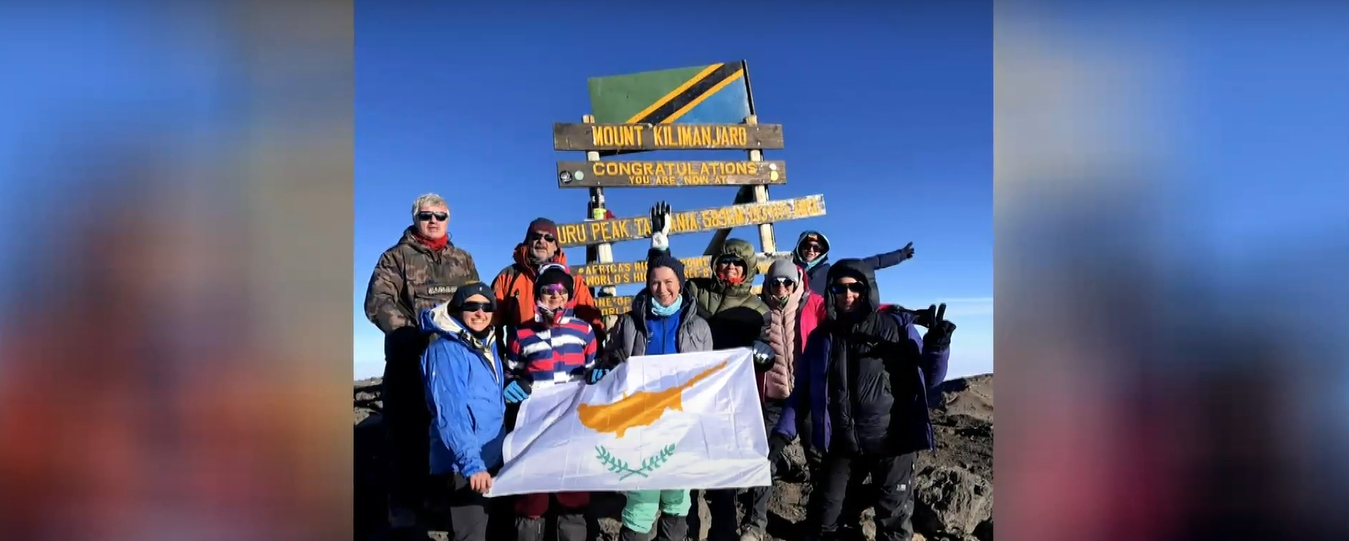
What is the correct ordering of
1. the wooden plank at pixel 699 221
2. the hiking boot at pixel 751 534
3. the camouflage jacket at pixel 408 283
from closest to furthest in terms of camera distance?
the camouflage jacket at pixel 408 283 → the hiking boot at pixel 751 534 → the wooden plank at pixel 699 221

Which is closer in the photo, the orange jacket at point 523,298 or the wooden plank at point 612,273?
the orange jacket at point 523,298

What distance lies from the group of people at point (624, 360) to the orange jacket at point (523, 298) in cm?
1

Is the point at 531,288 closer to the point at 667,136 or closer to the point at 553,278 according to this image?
the point at 553,278

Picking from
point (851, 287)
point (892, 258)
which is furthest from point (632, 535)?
point (892, 258)

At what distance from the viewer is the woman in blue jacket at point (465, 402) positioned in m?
3.67

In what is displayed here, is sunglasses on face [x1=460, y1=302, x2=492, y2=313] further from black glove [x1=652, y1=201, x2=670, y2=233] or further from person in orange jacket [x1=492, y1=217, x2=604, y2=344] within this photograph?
black glove [x1=652, y1=201, x2=670, y2=233]

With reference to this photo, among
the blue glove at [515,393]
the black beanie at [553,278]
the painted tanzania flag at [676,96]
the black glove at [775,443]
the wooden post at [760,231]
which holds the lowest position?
the black glove at [775,443]

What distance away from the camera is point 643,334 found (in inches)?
167

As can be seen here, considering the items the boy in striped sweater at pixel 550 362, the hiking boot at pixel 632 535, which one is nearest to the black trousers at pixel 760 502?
the hiking boot at pixel 632 535

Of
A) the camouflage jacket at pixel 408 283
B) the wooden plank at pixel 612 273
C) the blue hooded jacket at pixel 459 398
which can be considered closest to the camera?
the blue hooded jacket at pixel 459 398

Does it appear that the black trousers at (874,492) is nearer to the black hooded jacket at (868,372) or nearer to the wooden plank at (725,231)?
the black hooded jacket at (868,372)

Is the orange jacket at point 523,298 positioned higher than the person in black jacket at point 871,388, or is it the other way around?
the orange jacket at point 523,298
